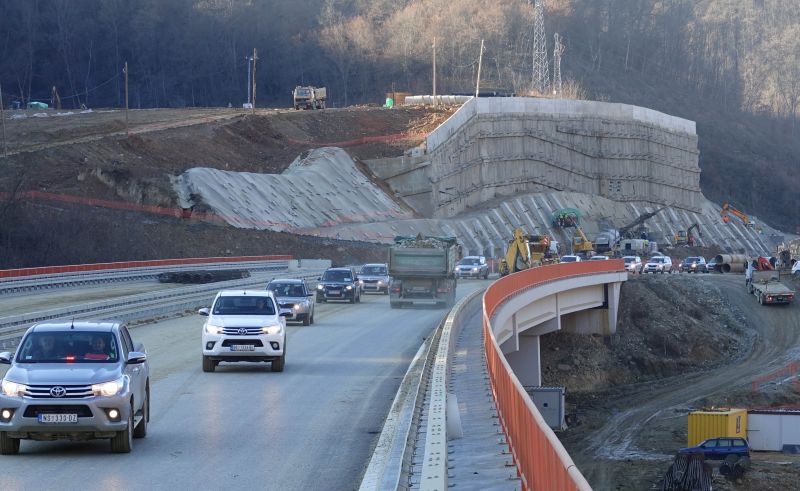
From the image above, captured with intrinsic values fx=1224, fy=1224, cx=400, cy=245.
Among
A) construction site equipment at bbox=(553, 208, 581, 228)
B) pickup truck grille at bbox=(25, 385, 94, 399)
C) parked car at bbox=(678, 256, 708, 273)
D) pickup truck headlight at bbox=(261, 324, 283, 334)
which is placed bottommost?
pickup truck grille at bbox=(25, 385, 94, 399)

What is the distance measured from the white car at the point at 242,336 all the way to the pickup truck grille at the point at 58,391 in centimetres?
987

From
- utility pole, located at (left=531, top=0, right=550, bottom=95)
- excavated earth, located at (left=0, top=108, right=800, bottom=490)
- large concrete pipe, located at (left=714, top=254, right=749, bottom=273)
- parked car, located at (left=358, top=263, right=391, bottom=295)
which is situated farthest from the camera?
utility pole, located at (left=531, top=0, right=550, bottom=95)

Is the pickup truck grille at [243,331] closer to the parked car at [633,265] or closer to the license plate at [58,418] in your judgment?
the license plate at [58,418]

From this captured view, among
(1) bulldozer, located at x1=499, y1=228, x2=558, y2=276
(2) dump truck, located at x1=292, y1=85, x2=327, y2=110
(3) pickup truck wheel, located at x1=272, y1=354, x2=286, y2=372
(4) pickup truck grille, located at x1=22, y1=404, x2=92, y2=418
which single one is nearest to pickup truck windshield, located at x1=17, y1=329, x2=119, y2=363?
(4) pickup truck grille, located at x1=22, y1=404, x2=92, y2=418

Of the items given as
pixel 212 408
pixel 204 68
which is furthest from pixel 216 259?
pixel 204 68

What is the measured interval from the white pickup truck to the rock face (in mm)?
31875

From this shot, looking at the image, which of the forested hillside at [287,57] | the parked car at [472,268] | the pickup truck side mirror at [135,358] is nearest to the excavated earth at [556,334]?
the parked car at [472,268]

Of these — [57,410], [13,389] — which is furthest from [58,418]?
[13,389]

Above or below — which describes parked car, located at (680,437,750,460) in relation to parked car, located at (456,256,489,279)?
below

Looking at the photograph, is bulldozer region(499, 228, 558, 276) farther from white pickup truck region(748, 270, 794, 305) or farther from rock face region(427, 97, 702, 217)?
rock face region(427, 97, 702, 217)

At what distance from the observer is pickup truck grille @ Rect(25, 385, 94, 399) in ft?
45.2

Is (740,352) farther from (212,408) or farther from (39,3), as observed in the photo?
(39,3)

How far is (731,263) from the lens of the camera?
88438 millimetres

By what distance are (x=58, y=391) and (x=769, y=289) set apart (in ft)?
198
